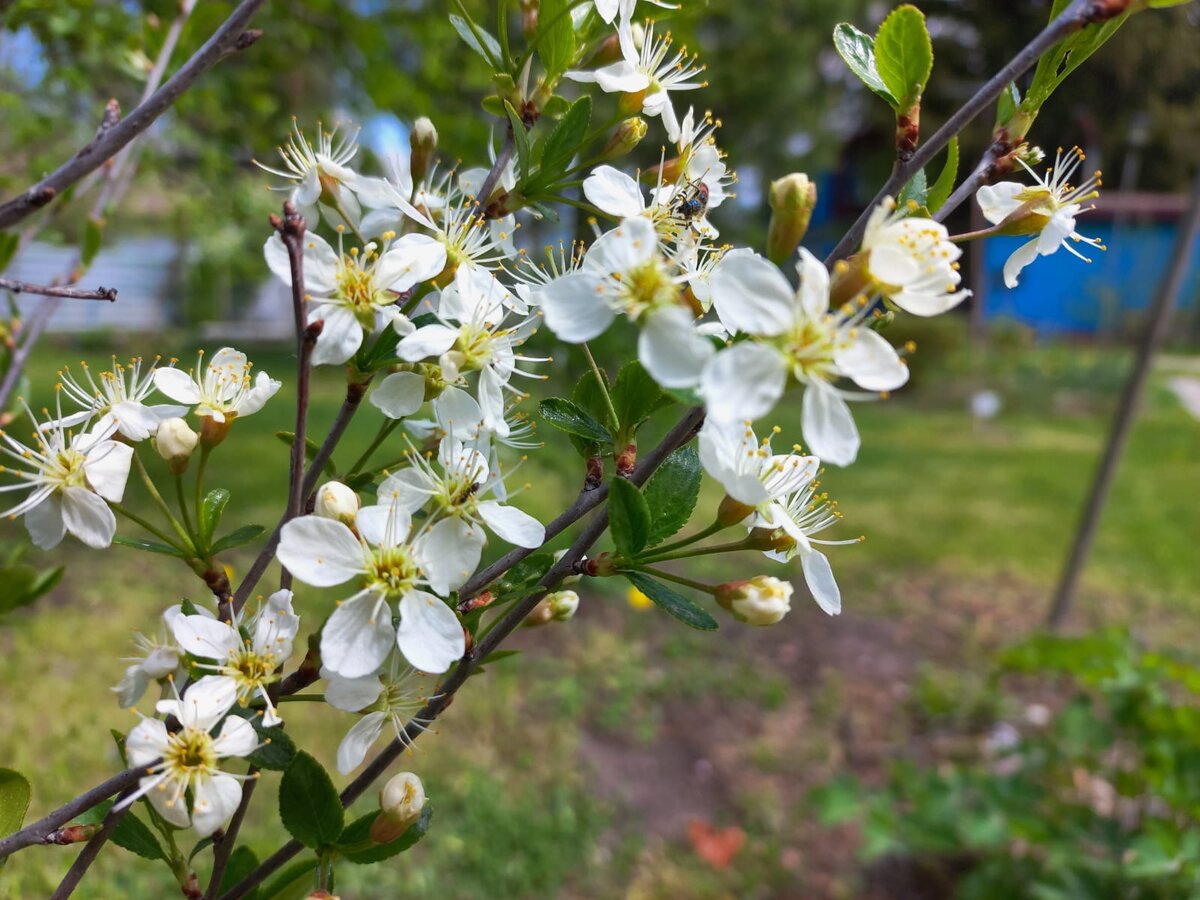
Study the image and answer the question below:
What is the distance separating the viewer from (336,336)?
0.64m

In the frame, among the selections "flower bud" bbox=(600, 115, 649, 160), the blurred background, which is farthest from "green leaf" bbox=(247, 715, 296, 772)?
the blurred background

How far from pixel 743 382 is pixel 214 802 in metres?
0.42

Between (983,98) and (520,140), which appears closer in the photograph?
(983,98)

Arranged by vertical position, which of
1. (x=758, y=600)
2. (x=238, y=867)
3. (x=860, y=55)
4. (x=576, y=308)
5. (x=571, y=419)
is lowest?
(x=238, y=867)

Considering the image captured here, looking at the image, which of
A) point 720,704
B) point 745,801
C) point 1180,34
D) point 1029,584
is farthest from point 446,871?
point 1180,34

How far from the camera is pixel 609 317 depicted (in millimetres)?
576

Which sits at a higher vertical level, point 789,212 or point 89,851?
point 789,212

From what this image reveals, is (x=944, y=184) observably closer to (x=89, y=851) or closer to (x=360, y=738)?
(x=360, y=738)

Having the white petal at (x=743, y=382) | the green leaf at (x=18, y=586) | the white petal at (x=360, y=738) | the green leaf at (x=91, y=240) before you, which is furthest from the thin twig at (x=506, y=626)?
the green leaf at (x=91, y=240)

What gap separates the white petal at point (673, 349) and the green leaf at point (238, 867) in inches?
20.7

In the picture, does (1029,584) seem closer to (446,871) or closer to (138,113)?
(446,871)

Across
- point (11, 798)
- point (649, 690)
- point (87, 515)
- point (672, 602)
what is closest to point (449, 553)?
point (672, 602)

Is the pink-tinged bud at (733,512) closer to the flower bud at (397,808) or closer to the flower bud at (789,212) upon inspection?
the flower bud at (789,212)

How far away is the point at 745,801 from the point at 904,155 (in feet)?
7.81
